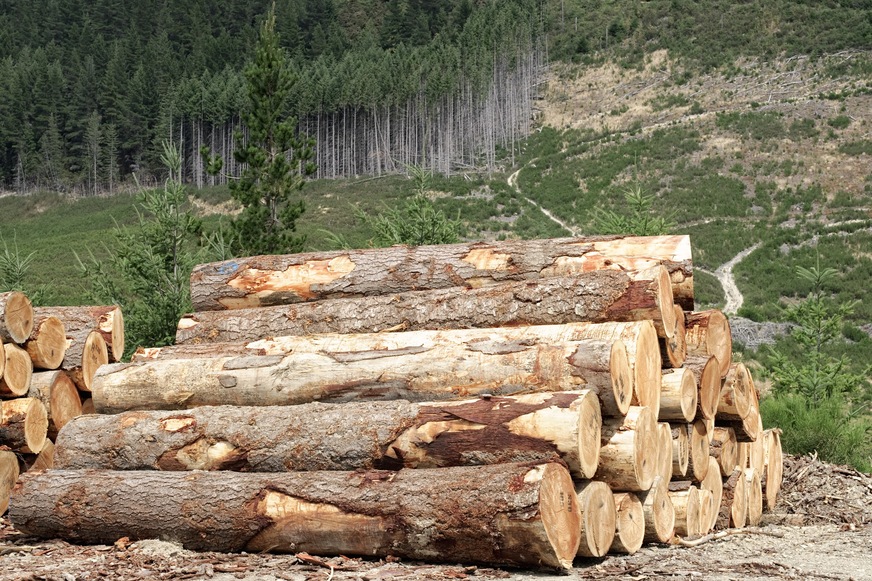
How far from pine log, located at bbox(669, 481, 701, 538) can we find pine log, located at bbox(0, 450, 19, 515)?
5881 mm

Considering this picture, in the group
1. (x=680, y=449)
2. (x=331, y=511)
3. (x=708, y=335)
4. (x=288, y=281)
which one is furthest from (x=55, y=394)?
(x=708, y=335)

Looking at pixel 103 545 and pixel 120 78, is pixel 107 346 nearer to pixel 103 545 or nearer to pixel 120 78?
pixel 103 545

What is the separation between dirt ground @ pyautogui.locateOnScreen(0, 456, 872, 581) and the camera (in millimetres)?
6160

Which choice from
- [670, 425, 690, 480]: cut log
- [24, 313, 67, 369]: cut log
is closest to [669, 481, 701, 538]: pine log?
[670, 425, 690, 480]: cut log

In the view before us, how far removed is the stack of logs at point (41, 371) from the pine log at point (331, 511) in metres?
1.47

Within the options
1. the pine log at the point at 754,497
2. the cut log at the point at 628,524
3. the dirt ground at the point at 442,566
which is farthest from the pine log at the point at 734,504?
the cut log at the point at 628,524

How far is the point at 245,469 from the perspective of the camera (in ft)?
24.1

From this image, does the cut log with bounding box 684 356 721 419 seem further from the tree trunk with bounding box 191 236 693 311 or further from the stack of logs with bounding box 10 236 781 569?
the tree trunk with bounding box 191 236 693 311

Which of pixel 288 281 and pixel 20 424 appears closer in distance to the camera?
pixel 20 424

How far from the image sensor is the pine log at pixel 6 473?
8.84 metres

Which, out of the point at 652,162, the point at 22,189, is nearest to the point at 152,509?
the point at 652,162

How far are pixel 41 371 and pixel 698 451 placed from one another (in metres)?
6.15

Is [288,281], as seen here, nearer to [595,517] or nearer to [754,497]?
[595,517]

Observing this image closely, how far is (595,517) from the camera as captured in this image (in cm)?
666
